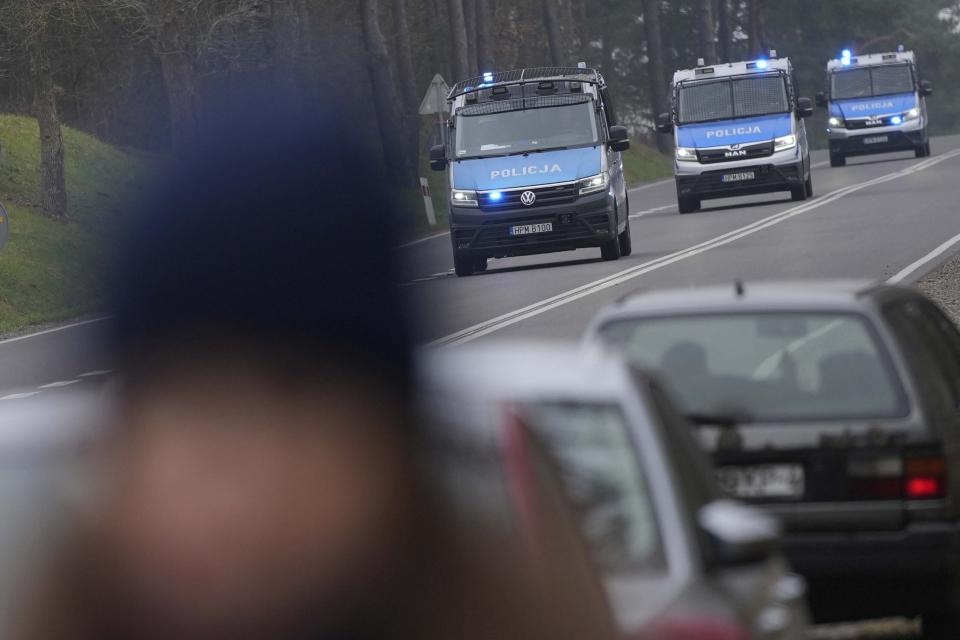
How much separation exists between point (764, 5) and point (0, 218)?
83.0 meters

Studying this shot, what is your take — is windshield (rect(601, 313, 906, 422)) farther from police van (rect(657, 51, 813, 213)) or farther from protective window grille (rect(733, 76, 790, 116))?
protective window grille (rect(733, 76, 790, 116))

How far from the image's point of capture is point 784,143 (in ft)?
127

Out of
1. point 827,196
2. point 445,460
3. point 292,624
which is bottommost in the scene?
point 827,196

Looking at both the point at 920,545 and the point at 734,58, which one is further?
the point at 734,58

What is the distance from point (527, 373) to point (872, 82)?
54260mm

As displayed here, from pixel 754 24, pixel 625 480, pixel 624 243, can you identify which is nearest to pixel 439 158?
pixel 624 243

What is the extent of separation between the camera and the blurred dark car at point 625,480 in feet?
10.9

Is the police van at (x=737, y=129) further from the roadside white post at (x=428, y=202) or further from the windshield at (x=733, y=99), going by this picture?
the roadside white post at (x=428, y=202)

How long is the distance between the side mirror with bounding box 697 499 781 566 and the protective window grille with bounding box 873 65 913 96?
5374 centimetres

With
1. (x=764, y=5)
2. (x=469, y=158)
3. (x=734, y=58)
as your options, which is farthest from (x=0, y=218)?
(x=734, y=58)

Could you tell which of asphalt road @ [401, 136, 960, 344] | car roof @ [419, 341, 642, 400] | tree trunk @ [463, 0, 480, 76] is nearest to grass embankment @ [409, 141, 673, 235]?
tree trunk @ [463, 0, 480, 76]

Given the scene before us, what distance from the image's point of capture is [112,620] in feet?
10.2

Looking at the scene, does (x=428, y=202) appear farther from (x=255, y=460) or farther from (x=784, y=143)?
(x=255, y=460)

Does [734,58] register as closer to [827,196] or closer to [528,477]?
[827,196]
